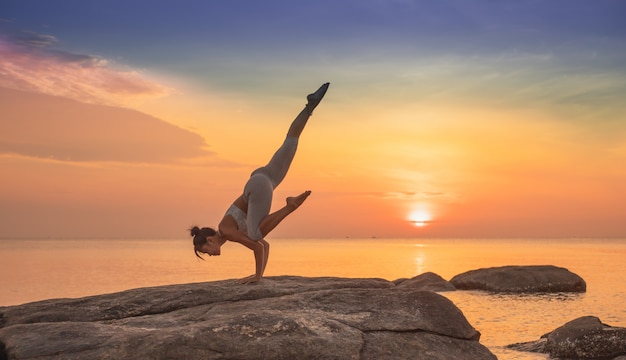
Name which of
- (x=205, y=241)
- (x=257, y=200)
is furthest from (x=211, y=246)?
(x=257, y=200)

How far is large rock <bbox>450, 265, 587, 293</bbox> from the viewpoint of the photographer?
151 ft

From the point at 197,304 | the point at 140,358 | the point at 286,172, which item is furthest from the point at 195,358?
the point at 286,172

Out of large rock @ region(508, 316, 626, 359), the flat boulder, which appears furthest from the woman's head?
the flat boulder

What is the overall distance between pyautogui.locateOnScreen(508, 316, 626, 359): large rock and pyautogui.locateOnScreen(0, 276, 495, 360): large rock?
9.77 meters

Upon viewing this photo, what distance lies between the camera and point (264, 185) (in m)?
15.0

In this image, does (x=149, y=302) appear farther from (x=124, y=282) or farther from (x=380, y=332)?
(x=124, y=282)

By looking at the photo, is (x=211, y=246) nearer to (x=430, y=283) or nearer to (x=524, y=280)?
(x=430, y=283)

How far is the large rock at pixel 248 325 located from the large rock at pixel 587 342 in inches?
385

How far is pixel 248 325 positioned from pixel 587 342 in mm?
15079

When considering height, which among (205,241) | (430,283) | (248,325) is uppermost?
(205,241)

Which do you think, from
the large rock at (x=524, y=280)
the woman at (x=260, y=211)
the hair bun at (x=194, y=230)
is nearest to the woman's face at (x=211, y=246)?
the woman at (x=260, y=211)

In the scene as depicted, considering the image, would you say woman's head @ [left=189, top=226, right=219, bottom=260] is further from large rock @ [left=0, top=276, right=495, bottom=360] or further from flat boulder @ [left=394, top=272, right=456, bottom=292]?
flat boulder @ [left=394, top=272, right=456, bottom=292]

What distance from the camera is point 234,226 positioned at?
50.3 ft

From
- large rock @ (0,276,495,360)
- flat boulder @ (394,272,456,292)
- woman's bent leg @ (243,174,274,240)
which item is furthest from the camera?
flat boulder @ (394,272,456,292)
